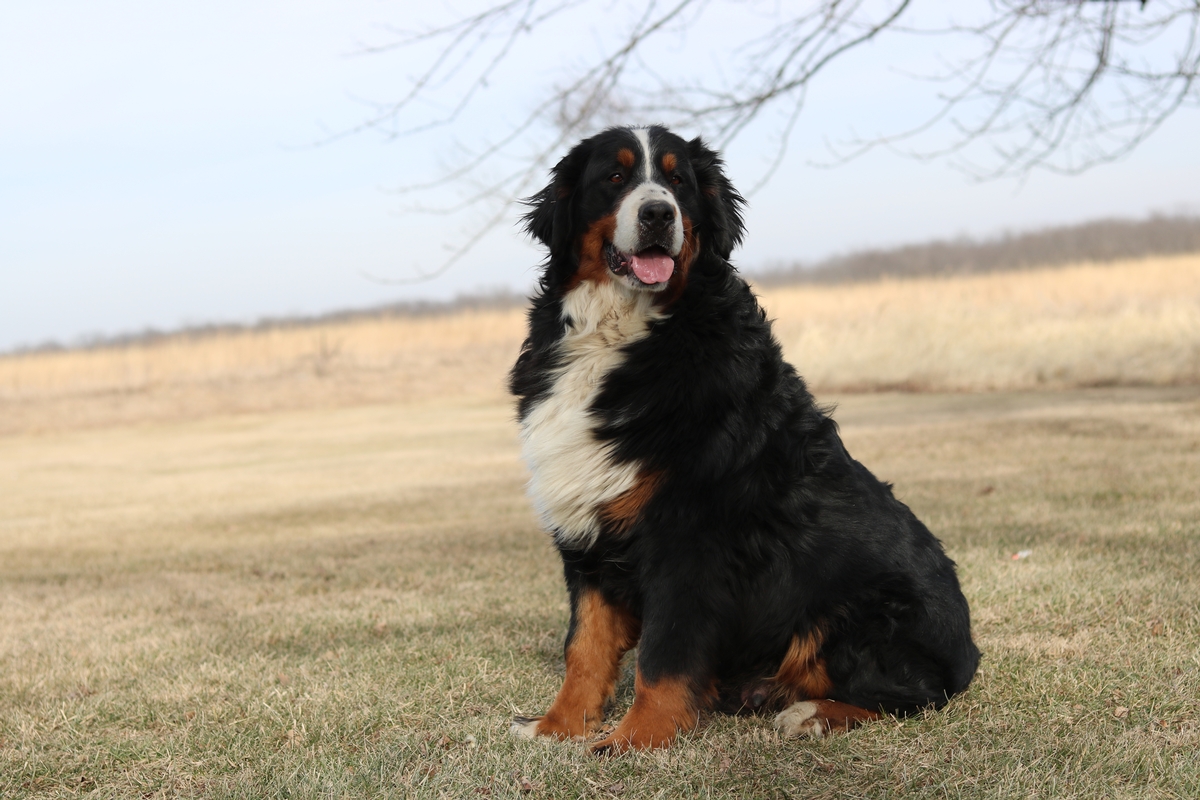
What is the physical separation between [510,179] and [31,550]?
608 cm

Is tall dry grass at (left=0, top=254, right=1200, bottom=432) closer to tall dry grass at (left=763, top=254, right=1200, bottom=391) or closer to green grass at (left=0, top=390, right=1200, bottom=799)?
tall dry grass at (left=763, top=254, right=1200, bottom=391)

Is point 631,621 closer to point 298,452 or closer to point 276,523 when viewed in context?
point 276,523

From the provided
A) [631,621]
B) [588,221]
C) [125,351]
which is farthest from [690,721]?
[125,351]

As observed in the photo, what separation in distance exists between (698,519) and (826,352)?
804 inches

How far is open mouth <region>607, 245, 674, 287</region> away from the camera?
3369 mm

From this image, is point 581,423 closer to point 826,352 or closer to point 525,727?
point 525,727

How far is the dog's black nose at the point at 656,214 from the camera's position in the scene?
3.32 meters

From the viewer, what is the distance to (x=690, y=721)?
3064mm

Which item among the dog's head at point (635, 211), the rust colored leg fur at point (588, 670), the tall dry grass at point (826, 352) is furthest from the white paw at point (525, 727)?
the tall dry grass at point (826, 352)

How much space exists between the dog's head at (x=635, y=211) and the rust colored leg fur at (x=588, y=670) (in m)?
1.11

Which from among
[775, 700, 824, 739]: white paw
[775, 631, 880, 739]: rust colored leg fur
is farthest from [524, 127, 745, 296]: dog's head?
[775, 700, 824, 739]: white paw

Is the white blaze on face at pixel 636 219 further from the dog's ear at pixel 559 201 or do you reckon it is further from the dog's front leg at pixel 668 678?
the dog's front leg at pixel 668 678

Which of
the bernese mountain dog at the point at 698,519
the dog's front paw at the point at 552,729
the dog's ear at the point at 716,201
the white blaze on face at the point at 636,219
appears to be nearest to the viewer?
the bernese mountain dog at the point at 698,519

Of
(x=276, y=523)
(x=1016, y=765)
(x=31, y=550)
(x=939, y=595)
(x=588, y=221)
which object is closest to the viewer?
(x=1016, y=765)
